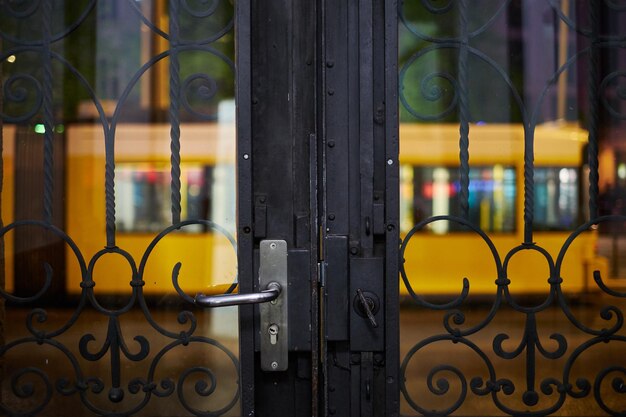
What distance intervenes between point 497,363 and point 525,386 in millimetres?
119

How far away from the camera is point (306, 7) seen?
1.68 meters

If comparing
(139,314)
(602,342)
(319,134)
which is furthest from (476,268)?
(139,314)

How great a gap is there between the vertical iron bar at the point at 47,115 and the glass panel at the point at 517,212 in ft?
3.69

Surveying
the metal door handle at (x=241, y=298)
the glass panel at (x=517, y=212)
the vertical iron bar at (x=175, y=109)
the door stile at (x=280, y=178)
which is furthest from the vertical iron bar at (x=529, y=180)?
the vertical iron bar at (x=175, y=109)

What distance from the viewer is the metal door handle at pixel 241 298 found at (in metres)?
1.47

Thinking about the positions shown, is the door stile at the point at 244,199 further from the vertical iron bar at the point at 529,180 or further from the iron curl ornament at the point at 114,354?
the vertical iron bar at the point at 529,180

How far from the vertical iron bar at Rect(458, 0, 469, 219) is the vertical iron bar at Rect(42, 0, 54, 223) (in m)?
1.31

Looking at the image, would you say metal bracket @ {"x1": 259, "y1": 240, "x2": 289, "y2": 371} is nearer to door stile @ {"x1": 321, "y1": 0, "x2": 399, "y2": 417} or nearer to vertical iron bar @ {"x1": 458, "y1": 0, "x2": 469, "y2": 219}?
door stile @ {"x1": 321, "y1": 0, "x2": 399, "y2": 417}

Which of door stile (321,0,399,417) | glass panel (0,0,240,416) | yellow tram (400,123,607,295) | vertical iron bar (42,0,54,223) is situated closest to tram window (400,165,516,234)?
yellow tram (400,123,607,295)

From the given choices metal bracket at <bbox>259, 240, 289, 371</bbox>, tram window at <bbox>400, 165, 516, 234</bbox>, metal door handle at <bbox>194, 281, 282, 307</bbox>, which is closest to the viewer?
metal door handle at <bbox>194, 281, 282, 307</bbox>

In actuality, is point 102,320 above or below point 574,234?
below

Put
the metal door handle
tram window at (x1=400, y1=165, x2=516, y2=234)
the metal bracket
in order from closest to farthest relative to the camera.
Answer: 1. the metal door handle
2. the metal bracket
3. tram window at (x1=400, y1=165, x2=516, y2=234)

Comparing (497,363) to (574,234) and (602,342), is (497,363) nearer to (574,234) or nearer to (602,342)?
(602,342)

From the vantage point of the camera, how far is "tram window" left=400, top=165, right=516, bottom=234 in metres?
1.75
